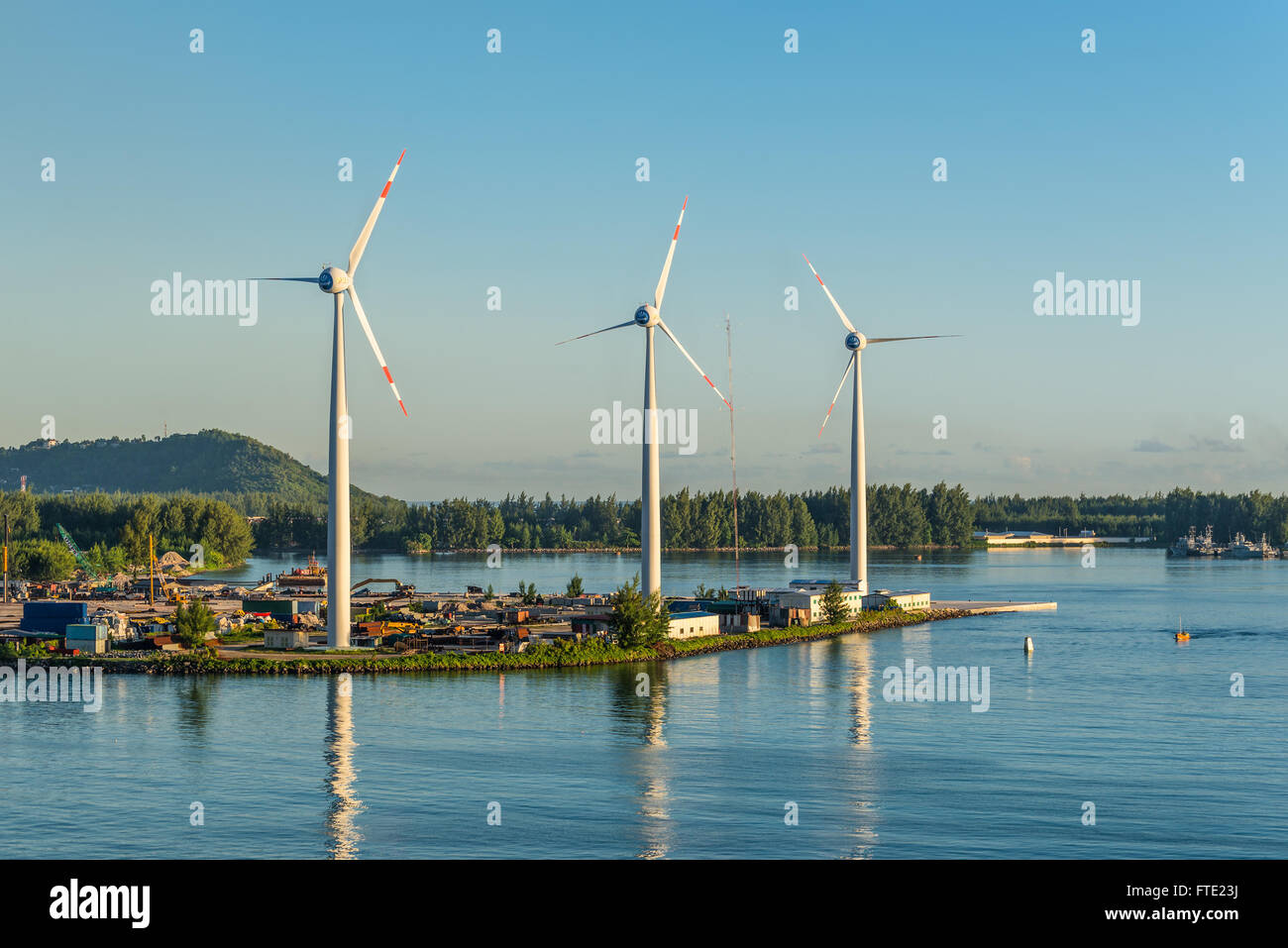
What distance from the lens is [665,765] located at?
143ft

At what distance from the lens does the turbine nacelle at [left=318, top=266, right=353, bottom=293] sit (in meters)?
66.9

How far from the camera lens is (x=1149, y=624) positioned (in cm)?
10300

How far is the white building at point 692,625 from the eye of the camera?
81812 millimetres

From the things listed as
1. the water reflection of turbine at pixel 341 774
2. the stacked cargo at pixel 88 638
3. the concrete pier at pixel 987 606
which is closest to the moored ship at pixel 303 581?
the stacked cargo at pixel 88 638

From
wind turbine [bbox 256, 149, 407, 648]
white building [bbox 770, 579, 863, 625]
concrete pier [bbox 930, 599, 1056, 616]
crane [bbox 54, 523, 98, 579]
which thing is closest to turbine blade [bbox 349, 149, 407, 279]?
wind turbine [bbox 256, 149, 407, 648]

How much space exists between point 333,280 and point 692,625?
32.6m

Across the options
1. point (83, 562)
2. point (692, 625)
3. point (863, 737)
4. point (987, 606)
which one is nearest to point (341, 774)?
point (863, 737)

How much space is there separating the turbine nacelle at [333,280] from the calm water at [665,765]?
67.4 feet

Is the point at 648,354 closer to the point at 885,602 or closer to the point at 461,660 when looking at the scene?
the point at 461,660

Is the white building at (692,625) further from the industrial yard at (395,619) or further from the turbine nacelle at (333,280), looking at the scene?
the turbine nacelle at (333,280)

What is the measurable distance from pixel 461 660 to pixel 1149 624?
6126 cm

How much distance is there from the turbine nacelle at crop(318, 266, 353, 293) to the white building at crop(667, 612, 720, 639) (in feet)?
96.8
